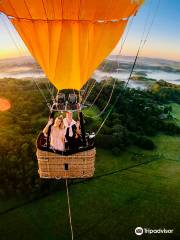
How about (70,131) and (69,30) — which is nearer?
(70,131)

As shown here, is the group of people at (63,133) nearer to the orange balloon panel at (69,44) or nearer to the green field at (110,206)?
the orange balloon panel at (69,44)

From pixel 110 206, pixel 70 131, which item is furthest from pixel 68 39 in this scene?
pixel 110 206

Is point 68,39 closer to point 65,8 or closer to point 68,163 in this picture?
point 65,8

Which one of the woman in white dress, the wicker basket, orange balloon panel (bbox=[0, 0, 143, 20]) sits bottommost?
the wicker basket

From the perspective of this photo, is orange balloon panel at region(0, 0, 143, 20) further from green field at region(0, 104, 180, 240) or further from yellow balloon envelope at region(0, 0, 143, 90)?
green field at region(0, 104, 180, 240)

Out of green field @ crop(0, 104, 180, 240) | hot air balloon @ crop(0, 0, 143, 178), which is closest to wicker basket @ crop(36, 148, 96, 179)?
hot air balloon @ crop(0, 0, 143, 178)

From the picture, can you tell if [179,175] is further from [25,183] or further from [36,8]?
[36,8]

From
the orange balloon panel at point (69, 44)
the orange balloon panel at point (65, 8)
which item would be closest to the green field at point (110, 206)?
the orange balloon panel at point (69, 44)
